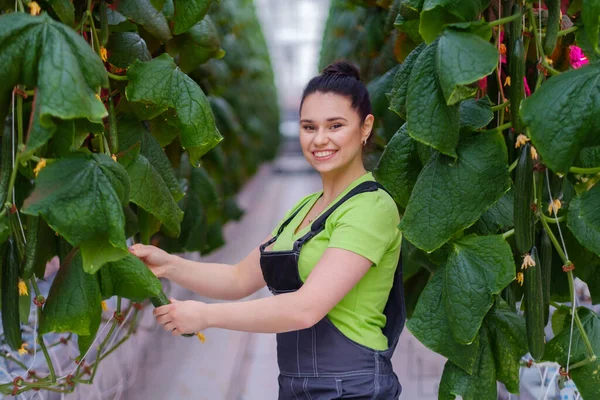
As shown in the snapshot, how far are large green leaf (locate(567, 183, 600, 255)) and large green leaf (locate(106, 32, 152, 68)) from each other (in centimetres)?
80

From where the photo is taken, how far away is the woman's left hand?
120 cm

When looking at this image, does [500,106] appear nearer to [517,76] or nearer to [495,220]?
[517,76]

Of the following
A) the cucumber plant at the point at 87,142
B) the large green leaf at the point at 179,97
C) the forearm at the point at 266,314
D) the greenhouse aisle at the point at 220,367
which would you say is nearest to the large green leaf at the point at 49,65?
the cucumber plant at the point at 87,142

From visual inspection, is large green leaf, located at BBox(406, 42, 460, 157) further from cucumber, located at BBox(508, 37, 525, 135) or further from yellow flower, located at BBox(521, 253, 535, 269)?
yellow flower, located at BBox(521, 253, 535, 269)

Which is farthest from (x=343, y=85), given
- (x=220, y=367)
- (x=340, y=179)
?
(x=220, y=367)

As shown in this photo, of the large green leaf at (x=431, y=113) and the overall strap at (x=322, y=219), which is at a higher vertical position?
the large green leaf at (x=431, y=113)

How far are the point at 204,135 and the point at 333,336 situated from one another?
1.52 feet

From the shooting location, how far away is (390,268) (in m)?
1.39

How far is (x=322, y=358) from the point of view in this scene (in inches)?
53.3

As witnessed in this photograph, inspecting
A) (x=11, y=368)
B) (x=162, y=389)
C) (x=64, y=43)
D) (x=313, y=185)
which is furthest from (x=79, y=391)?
(x=313, y=185)

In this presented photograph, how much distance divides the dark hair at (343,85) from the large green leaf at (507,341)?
1.55ft

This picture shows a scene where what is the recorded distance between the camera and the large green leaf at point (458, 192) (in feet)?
3.45

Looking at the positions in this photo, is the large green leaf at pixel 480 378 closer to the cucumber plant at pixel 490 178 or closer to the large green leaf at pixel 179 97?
the cucumber plant at pixel 490 178

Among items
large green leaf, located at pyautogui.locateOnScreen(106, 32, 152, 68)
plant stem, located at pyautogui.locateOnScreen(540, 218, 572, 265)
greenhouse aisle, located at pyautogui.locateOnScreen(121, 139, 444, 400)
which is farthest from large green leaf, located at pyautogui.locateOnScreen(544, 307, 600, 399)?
greenhouse aisle, located at pyautogui.locateOnScreen(121, 139, 444, 400)
